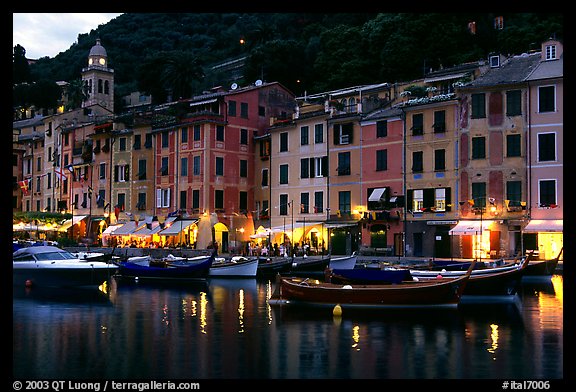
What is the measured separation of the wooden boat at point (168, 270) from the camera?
151 feet

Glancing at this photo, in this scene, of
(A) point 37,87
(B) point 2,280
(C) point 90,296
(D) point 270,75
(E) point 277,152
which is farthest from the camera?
(A) point 37,87

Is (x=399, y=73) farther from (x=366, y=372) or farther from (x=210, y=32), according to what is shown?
(x=210, y=32)

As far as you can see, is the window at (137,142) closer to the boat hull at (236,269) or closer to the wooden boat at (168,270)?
the wooden boat at (168,270)

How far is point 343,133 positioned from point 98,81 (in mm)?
68416

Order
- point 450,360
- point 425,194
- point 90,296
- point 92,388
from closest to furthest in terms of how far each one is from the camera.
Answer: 1. point 92,388
2. point 450,360
3. point 90,296
4. point 425,194

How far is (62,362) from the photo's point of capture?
1908 centimetres

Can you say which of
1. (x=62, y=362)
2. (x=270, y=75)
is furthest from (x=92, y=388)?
(x=270, y=75)

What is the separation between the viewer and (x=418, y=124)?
167ft

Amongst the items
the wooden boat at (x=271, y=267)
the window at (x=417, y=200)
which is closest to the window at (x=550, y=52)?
the window at (x=417, y=200)

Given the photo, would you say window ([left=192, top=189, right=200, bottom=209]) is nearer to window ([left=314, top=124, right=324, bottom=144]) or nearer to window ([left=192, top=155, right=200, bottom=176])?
window ([left=192, top=155, right=200, bottom=176])

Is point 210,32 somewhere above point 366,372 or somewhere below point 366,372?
above

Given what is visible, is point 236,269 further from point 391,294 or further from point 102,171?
point 102,171

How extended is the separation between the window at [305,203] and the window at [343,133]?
5350mm

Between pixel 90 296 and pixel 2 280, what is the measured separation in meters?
31.1
